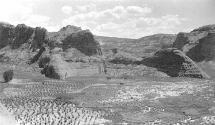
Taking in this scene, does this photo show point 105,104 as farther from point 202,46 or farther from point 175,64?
point 202,46

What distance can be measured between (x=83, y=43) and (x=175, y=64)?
2684cm

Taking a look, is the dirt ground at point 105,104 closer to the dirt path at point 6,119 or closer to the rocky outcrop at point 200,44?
the dirt path at point 6,119

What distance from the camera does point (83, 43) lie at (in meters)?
117

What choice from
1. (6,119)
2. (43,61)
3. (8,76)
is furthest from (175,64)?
(6,119)

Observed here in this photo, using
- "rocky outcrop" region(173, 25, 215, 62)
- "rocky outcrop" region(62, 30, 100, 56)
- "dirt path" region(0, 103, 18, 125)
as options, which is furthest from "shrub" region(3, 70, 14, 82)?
"rocky outcrop" region(173, 25, 215, 62)

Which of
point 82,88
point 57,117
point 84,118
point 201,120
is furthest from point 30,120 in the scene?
point 82,88

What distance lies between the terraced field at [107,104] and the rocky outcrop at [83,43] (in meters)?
33.2

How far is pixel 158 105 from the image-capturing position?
60.4m

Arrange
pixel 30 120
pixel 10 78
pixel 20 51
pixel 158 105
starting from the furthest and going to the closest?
pixel 20 51 < pixel 10 78 < pixel 158 105 < pixel 30 120

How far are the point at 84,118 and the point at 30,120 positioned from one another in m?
6.52

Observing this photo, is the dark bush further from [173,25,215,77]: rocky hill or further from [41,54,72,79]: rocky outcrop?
[173,25,215,77]: rocky hill

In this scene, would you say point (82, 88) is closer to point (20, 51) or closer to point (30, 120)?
point (30, 120)

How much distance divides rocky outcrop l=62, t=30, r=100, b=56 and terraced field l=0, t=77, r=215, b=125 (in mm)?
33248

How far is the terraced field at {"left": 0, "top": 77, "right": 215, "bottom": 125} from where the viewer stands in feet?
161
